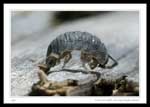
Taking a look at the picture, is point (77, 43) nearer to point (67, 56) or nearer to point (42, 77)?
point (67, 56)

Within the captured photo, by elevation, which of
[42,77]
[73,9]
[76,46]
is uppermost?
[73,9]

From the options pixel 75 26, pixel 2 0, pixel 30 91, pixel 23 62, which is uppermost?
pixel 2 0

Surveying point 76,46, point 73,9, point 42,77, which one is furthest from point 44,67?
point 73,9

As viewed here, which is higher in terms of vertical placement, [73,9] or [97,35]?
[73,9]

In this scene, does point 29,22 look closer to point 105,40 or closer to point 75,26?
point 75,26

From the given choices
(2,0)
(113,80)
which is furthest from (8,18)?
(113,80)

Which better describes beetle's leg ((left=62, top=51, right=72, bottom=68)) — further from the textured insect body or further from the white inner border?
the white inner border
